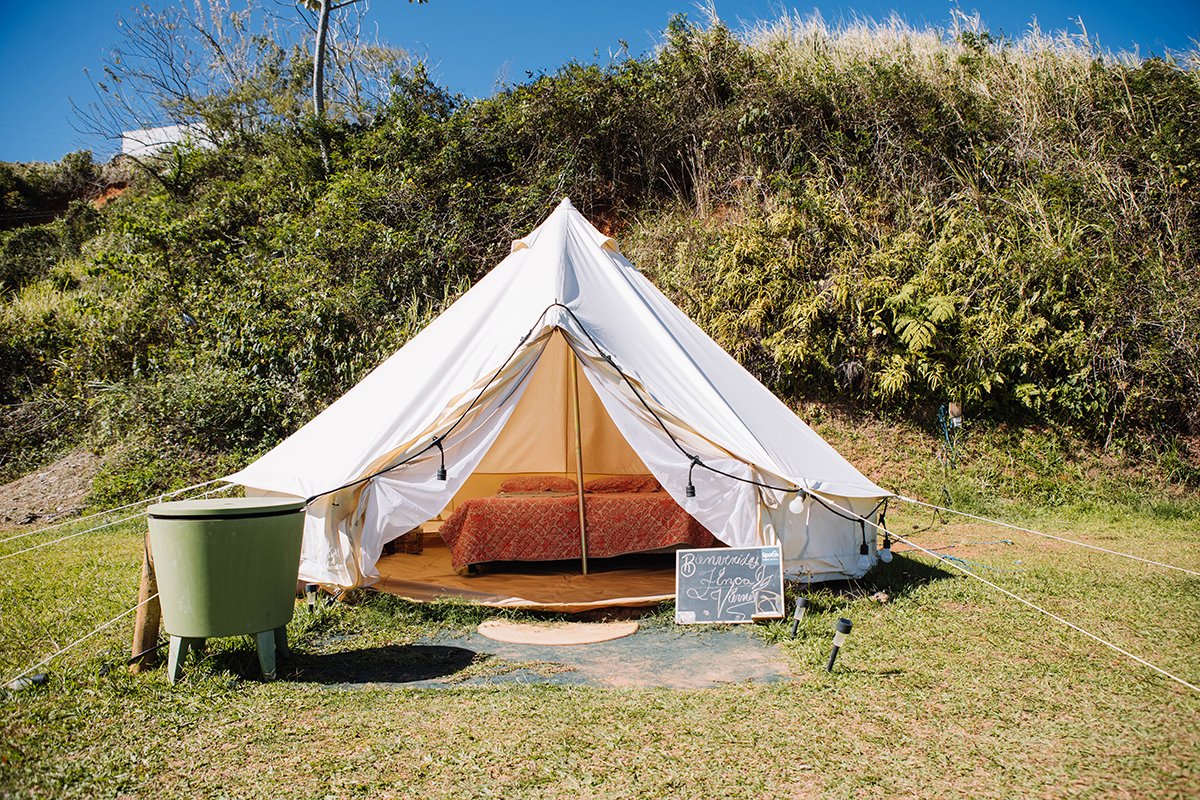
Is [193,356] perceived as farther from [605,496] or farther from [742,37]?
[742,37]

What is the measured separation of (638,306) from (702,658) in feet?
7.69

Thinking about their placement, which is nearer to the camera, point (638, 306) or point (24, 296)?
point (638, 306)

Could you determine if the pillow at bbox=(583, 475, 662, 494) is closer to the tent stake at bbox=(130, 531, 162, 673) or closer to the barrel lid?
the barrel lid

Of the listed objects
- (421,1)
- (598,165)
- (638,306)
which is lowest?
(638,306)

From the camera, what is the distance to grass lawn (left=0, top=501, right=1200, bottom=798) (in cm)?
253

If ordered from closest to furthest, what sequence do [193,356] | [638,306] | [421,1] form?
[638,306] < [193,356] < [421,1]

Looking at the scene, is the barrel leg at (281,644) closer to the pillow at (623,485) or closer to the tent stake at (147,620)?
the tent stake at (147,620)

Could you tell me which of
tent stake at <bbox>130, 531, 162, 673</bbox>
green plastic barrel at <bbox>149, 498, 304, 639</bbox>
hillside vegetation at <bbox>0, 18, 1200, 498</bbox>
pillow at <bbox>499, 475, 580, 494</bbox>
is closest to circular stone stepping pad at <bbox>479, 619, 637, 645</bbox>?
green plastic barrel at <bbox>149, 498, 304, 639</bbox>

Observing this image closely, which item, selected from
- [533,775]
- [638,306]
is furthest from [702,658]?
[638,306]

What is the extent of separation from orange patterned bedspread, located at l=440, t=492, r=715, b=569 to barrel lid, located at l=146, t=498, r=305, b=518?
2.05 m

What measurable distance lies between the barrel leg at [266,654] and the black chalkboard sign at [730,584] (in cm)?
199

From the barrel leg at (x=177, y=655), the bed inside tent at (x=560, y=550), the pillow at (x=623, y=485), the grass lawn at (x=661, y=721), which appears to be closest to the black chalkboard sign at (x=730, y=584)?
the grass lawn at (x=661, y=721)

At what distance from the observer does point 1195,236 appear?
9.16 m

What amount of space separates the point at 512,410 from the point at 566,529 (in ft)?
3.59
